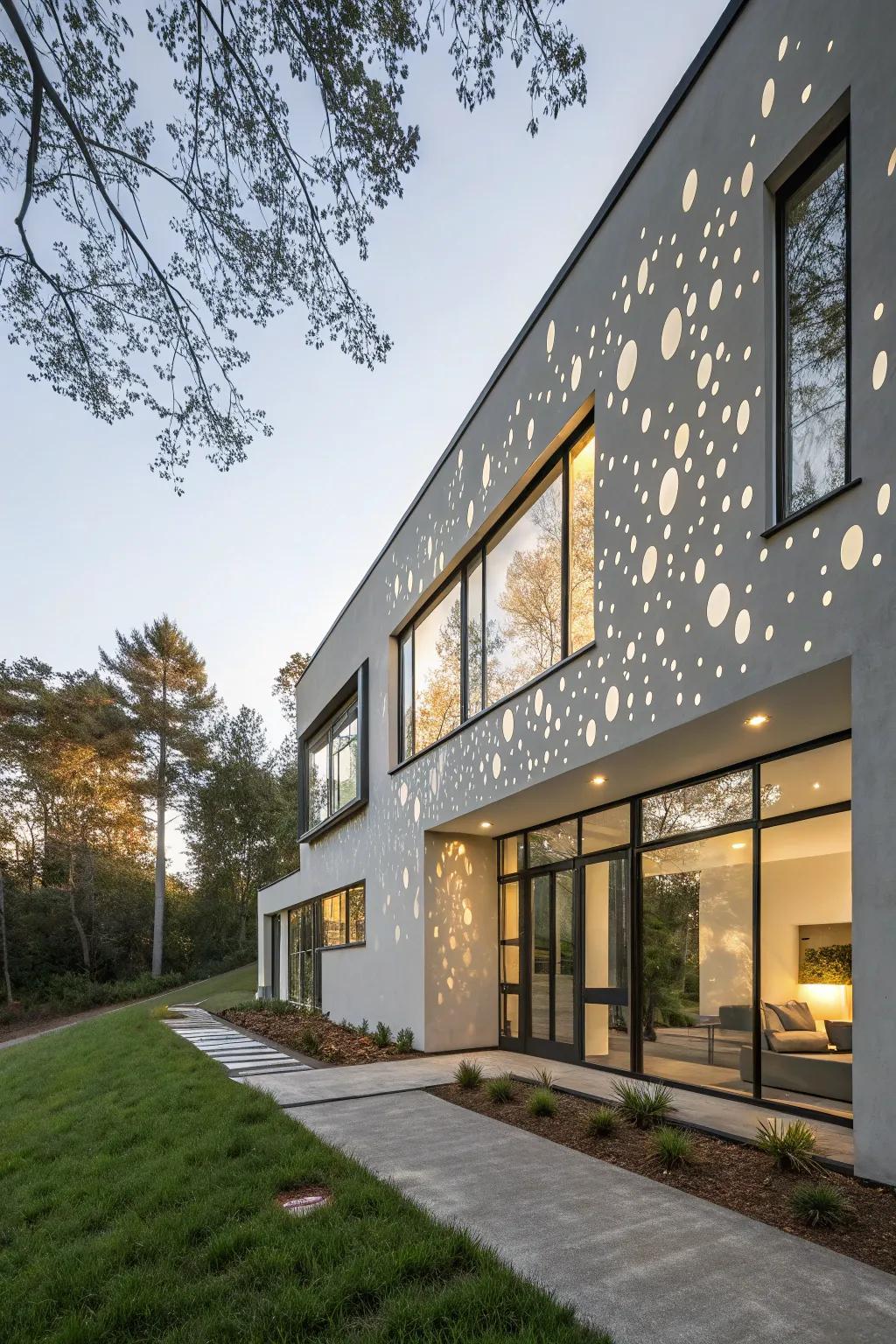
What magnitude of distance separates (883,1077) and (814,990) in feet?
7.97

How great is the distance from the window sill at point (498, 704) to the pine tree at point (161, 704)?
28.8 metres

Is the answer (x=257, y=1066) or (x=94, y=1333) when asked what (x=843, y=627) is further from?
(x=257, y=1066)

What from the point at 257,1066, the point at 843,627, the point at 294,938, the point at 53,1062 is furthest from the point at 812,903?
the point at 294,938

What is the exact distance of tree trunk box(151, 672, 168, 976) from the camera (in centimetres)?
3662

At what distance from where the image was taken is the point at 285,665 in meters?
42.0

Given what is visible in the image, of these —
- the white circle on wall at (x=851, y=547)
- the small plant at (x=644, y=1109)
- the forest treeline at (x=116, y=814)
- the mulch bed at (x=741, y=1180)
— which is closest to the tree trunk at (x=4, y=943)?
the forest treeline at (x=116, y=814)

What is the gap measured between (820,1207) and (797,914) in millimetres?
2927

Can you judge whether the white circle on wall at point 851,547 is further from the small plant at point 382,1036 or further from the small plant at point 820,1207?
the small plant at point 382,1036

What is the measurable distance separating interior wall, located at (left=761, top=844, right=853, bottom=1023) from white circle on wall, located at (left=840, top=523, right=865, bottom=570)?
270 centimetres

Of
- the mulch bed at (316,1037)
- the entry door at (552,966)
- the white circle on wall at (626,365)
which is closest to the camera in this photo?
the white circle on wall at (626,365)

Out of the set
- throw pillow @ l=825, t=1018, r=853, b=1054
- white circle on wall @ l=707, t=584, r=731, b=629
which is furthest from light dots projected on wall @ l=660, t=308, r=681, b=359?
throw pillow @ l=825, t=1018, r=853, b=1054

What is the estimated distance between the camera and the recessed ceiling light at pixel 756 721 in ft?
19.5

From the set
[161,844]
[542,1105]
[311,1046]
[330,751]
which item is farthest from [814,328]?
[161,844]

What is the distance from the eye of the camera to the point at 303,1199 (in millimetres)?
4922
